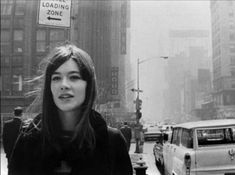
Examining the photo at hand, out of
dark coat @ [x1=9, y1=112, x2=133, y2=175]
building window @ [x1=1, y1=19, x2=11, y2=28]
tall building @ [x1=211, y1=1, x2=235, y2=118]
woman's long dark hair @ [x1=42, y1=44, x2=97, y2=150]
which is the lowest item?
dark coat @ [x1=9, y1=112, x2=133, y2=175]

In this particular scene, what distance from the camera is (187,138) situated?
259 inches

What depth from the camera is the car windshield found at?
6488 mm

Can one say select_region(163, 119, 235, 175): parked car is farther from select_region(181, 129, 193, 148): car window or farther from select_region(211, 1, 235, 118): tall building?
select_region(211, 1, 235, 118): tall building

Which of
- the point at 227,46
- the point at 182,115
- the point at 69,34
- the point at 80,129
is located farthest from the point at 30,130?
the point at 182,115

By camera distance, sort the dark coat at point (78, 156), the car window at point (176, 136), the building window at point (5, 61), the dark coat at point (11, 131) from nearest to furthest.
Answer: the dark coat at point (78, 156), the dark coat at point (11, 131), the car window at point (176, 136), the building window at point (5, 61)

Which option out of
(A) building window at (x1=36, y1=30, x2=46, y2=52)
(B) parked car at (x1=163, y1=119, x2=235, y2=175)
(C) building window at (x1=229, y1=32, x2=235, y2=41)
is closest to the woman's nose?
(B) parked car at (x1=163, y1=119, x2=235, y2=175)

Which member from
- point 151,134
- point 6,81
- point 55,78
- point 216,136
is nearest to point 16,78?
point 6,81

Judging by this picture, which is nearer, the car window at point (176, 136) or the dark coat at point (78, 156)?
the dark coat at point (78, 156)

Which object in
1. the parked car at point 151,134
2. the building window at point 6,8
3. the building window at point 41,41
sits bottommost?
the parked car at point 151,134

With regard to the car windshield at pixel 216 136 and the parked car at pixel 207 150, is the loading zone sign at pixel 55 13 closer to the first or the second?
the parked car at pixel 207 150

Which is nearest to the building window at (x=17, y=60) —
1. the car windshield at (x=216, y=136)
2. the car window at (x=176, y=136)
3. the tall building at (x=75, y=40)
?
the tall building at (x=75, y=40)

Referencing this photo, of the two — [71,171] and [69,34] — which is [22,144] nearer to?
[71,171]

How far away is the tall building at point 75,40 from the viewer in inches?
663

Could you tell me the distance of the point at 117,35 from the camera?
67.5ft
